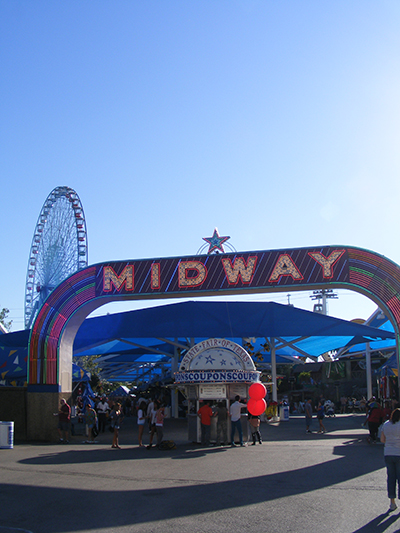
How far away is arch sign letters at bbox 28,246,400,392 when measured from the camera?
1777 centimetres

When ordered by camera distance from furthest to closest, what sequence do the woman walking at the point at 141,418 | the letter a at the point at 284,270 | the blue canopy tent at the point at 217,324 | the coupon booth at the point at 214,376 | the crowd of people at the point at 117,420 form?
the blue canopy tent at the point at 217,324
the letter a at the point at 284,270
the coupon booth at the point at 214,376
the woman walking at the point at 141,418
the crowd of people at the point at 117,420

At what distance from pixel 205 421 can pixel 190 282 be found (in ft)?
15.2

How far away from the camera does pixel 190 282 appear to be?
18812 millimetres

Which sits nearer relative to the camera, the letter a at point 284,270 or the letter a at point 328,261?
the letter a at point 328,261

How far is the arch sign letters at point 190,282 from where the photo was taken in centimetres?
1777

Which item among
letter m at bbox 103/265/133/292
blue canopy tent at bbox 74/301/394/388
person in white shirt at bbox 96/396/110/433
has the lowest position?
person in white shirt at bbox 96/396/110/433

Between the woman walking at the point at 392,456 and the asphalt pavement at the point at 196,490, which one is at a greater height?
the woman walking at the point at 392,456

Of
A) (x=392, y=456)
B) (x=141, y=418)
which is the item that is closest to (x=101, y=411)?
(x=141, y=418)

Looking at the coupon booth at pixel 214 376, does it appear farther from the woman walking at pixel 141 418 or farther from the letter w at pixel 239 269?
the letter w at pixel 239 269

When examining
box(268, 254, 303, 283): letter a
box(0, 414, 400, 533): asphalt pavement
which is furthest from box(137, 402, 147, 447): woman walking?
box(268, 254, 303, 283): letter a

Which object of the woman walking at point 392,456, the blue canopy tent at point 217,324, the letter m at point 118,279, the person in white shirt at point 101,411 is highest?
the letter m at point 118,279

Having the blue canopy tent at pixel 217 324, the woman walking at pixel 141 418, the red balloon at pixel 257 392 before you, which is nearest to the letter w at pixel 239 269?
the red balloon at pixel 257 392

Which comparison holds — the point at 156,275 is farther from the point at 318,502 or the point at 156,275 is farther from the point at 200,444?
the point at 318,502

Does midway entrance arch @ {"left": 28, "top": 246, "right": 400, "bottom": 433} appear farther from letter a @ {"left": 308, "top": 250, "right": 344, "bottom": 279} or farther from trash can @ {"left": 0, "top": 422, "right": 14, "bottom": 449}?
trash can @ {"left": 0, "top": 422, "right": 14, "bottom": 449}
